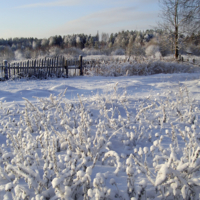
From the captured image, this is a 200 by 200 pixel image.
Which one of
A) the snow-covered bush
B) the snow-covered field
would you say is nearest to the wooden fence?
the snow-covered bush

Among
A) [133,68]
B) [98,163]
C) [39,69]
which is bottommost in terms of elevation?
[98,163]

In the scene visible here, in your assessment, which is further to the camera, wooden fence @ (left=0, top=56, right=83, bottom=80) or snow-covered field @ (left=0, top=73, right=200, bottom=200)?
wooden fence @ (left=0, top=56, right=83, bottom=80)

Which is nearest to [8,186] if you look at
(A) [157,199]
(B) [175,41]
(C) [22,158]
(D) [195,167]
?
A: (C) [22,158]

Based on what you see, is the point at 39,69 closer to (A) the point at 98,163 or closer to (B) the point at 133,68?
(B) the point at 133,68

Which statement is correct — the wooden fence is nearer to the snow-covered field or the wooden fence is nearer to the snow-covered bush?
the snow-covered bush

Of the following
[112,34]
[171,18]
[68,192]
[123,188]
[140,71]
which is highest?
[112,34]

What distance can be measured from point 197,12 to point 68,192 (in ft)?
31.9

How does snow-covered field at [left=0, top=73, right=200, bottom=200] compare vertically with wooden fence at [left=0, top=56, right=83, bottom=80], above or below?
below

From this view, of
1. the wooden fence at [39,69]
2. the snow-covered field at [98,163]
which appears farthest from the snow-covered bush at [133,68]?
the snow-covered field at [98,163]

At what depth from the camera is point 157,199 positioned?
3.89ft

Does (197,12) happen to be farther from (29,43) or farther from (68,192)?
(29,43)

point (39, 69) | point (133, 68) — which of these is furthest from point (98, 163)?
point (39, 69)

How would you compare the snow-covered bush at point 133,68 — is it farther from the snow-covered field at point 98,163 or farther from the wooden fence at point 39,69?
the snow-covered field at point 98,163

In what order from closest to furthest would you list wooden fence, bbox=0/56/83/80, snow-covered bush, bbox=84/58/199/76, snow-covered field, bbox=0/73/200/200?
snow-covered field, bbox=0/73/200/200 → wooden fence, bbox=0/56/83/80 → snow-covered bush, bbox=84/58/199/76
